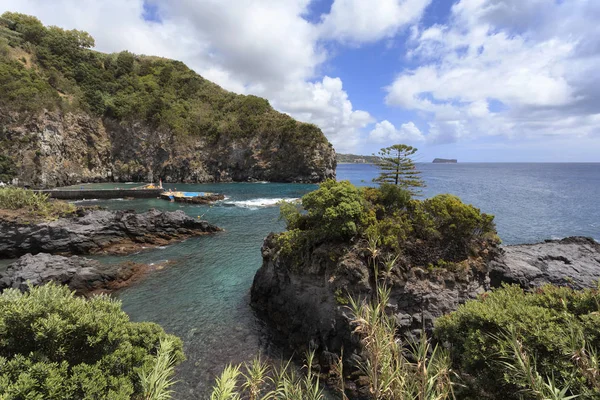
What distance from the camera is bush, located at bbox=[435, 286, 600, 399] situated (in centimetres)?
712

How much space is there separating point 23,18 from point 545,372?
467 feet

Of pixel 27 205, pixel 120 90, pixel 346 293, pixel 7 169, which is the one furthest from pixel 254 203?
pixel 120 90

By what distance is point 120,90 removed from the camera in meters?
94.6

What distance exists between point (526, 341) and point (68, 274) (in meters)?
28.7

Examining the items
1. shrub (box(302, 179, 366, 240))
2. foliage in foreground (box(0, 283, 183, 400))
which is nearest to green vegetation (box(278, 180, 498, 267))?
shrub (box(302, 179, 366, 240))

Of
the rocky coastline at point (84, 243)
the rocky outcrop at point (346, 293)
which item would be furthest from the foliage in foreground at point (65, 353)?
the rocky coastline at point (84, 243)

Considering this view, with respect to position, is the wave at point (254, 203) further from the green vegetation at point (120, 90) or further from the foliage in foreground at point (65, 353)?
the foliage in foreground at point (65, 353)

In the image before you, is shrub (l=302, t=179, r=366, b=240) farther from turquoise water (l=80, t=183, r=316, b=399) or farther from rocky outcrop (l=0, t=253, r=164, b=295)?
rocky outcrop (l=0, t=253, r=164, b=295)

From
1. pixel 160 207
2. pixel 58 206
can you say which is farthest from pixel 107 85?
pixel 58 206

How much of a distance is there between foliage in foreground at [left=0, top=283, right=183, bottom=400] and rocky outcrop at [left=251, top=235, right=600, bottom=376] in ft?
30.3

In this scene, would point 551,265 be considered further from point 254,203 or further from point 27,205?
point 27,205

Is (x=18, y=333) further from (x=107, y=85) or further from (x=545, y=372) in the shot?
(x=107, y=85)

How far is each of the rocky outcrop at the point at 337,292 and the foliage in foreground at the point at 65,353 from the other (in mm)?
9244

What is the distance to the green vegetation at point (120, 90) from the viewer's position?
73.7 metres
